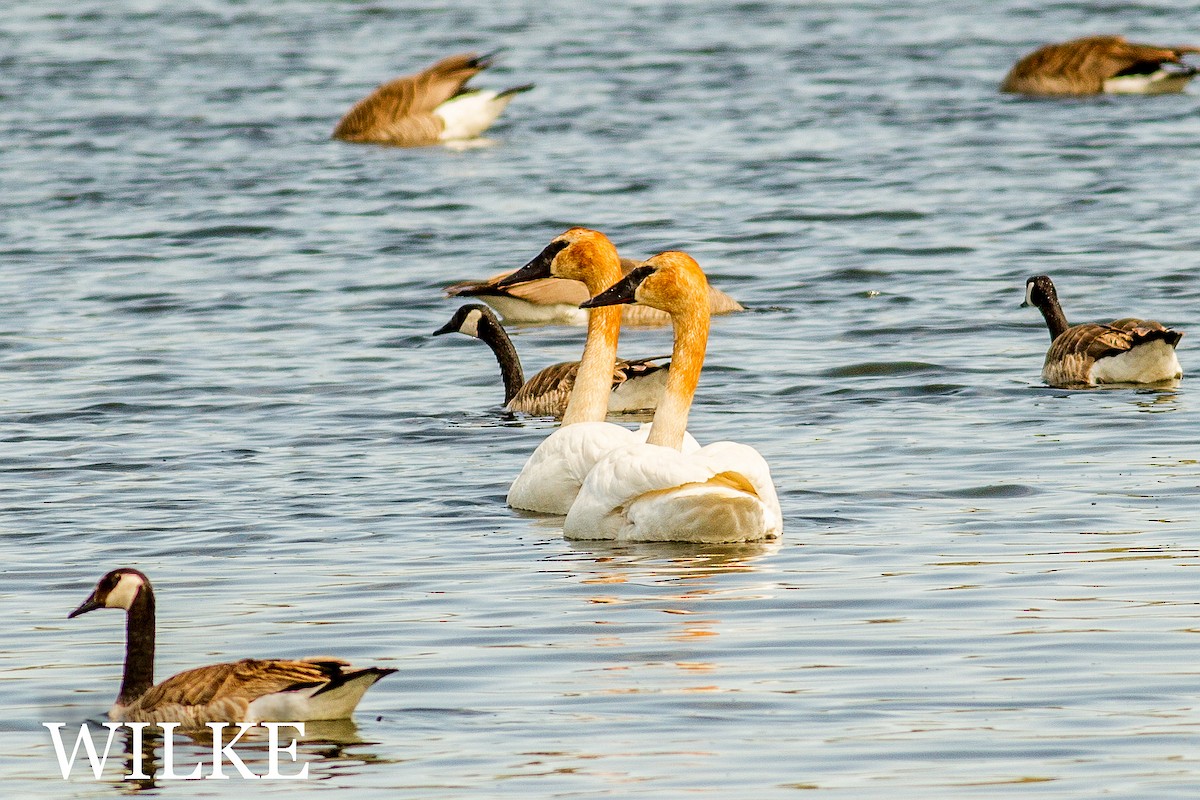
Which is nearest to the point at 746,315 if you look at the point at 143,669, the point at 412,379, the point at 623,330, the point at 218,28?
the point at 623,330

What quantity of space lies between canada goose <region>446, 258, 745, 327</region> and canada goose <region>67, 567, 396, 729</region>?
37.7ft

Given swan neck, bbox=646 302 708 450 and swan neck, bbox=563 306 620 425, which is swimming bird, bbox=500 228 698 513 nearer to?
swan neck, bbox=563 306 620 425

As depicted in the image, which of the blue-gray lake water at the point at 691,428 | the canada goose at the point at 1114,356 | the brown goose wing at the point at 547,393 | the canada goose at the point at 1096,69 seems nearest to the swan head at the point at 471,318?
the blue-gray lake water at the point at 691,428

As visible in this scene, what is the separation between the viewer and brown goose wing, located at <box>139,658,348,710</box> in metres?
8.35

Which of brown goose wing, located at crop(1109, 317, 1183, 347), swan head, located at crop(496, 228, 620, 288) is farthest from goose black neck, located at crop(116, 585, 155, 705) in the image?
brown goose wing, located at crop(1109, 317, 1183, 347)

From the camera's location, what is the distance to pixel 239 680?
334 inches

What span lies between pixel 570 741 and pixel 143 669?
1.75m

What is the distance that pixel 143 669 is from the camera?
29.0 ft

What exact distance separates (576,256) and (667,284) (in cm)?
179

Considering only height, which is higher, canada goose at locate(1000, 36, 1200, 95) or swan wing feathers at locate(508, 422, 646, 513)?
swan wing feathers at locate(508, 422, 646, 513)

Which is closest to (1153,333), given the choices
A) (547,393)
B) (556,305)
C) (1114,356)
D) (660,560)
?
(1114,356)

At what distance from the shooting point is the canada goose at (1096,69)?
34750mm

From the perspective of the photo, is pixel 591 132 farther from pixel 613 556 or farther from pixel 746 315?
pixel 613 556
